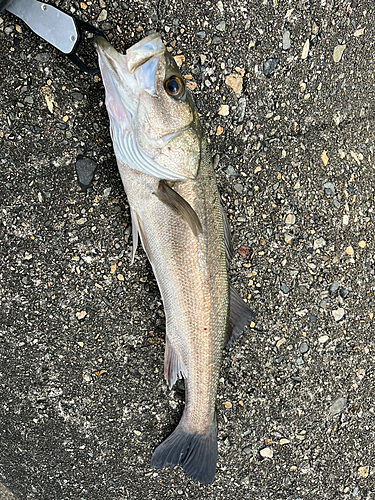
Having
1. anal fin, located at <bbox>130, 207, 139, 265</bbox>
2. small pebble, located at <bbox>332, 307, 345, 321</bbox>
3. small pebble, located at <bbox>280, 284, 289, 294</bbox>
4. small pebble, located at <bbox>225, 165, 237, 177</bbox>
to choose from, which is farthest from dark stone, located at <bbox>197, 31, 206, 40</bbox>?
small pebble, located at <bbox>332, 307, 345, 321</bbox>

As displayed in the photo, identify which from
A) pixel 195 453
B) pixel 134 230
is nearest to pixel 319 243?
pixel 134 230

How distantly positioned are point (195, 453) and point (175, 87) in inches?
72.7

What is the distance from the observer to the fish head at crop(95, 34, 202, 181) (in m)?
1.53

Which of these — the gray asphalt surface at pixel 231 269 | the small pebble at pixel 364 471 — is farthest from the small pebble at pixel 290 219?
the small pebble at pixel 364 471

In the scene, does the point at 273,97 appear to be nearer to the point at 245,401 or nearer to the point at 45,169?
the point at 45,169

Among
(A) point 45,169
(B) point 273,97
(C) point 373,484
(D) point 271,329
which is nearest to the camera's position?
(A) point 45,169

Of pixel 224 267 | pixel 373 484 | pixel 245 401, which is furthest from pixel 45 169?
pixel 373 484

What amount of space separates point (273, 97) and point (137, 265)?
1.22 m

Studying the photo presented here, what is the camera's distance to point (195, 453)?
1.98 meters

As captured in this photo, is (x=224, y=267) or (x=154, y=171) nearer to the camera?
(x=154, y=171)

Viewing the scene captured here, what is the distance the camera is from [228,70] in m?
1.98

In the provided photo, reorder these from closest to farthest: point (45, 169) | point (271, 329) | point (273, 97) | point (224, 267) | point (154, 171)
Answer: point (154, 171) → point (224, 267) → point (45, 169) → point (273, 97) → point (271, 329)

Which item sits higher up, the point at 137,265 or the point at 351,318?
the point at 137,265

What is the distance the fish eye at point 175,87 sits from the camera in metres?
1.56
